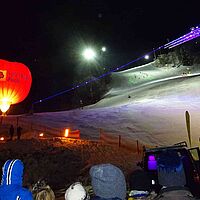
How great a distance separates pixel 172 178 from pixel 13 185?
1.83 meters

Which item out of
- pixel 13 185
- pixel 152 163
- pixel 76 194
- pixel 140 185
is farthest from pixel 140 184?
pixel 152 163

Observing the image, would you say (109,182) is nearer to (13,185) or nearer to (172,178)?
(172,178)

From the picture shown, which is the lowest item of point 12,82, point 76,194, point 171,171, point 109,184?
point 76,194

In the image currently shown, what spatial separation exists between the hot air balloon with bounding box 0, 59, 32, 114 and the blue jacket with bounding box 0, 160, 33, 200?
11.8 m

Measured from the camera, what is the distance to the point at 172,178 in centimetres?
326

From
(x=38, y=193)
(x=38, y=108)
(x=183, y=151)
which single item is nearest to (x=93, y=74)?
(x=38, y=108)

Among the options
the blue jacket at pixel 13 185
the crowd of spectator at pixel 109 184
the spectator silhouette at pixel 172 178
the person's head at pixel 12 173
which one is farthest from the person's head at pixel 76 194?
the spectator silhouette at pixel 172 178

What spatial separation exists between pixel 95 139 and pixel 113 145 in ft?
6.80

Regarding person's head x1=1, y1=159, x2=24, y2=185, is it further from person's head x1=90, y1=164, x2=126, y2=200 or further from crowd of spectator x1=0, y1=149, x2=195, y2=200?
person's head x1=90, y1=164, x2=126, y2=200

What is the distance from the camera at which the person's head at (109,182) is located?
3.12m

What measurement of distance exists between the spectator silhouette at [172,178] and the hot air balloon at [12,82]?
12.4 metres

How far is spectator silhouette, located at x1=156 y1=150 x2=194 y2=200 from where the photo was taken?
309cm

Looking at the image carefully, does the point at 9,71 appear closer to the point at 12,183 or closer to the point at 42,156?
the point at 42,156

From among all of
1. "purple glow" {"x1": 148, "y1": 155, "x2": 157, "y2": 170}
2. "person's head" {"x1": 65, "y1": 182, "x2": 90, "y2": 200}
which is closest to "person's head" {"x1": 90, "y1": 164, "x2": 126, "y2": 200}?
"person's head" {"x1": 65, "y1": 182, "x2": 90, "y2": 200}
